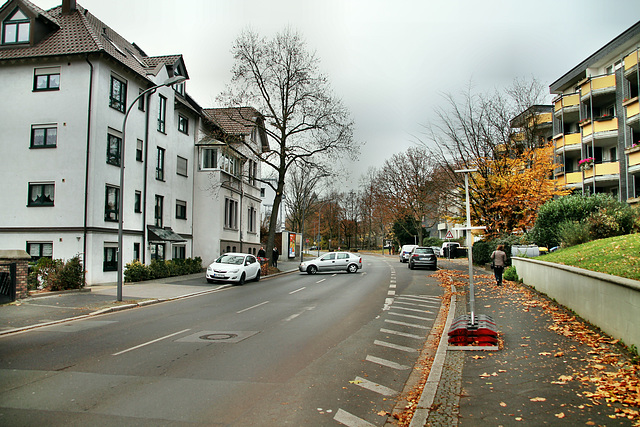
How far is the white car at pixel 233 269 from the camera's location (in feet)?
78.3

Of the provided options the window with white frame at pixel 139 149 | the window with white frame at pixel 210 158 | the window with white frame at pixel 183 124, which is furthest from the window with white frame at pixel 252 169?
the window with white frame at pixel 139 149

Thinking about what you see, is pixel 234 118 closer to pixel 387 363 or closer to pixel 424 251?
pixel 424 251

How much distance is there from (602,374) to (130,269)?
22.0 meters

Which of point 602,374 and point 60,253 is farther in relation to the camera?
point 60,253

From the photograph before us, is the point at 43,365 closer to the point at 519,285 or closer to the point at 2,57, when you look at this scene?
the point at 519,285

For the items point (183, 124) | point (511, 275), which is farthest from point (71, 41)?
point (511, 275)

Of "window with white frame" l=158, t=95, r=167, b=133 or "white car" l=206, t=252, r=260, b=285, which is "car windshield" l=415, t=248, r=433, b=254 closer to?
"white car" l=206, t=252, r=260, b=285

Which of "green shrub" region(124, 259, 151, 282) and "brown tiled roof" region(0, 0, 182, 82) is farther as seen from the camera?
"green shrub" region(124, 259, 151, 282)

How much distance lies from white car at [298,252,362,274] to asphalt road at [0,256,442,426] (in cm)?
1833

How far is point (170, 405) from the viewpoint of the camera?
5.53 meters

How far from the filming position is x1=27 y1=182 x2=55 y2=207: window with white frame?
23.1m

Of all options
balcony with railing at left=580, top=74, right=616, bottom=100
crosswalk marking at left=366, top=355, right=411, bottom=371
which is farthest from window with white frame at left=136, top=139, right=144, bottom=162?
balcony with railing at left=580, top=74, right=616, bottom=100

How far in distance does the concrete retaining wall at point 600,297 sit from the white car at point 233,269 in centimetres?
1460

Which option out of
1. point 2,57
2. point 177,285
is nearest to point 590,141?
point 177,285
